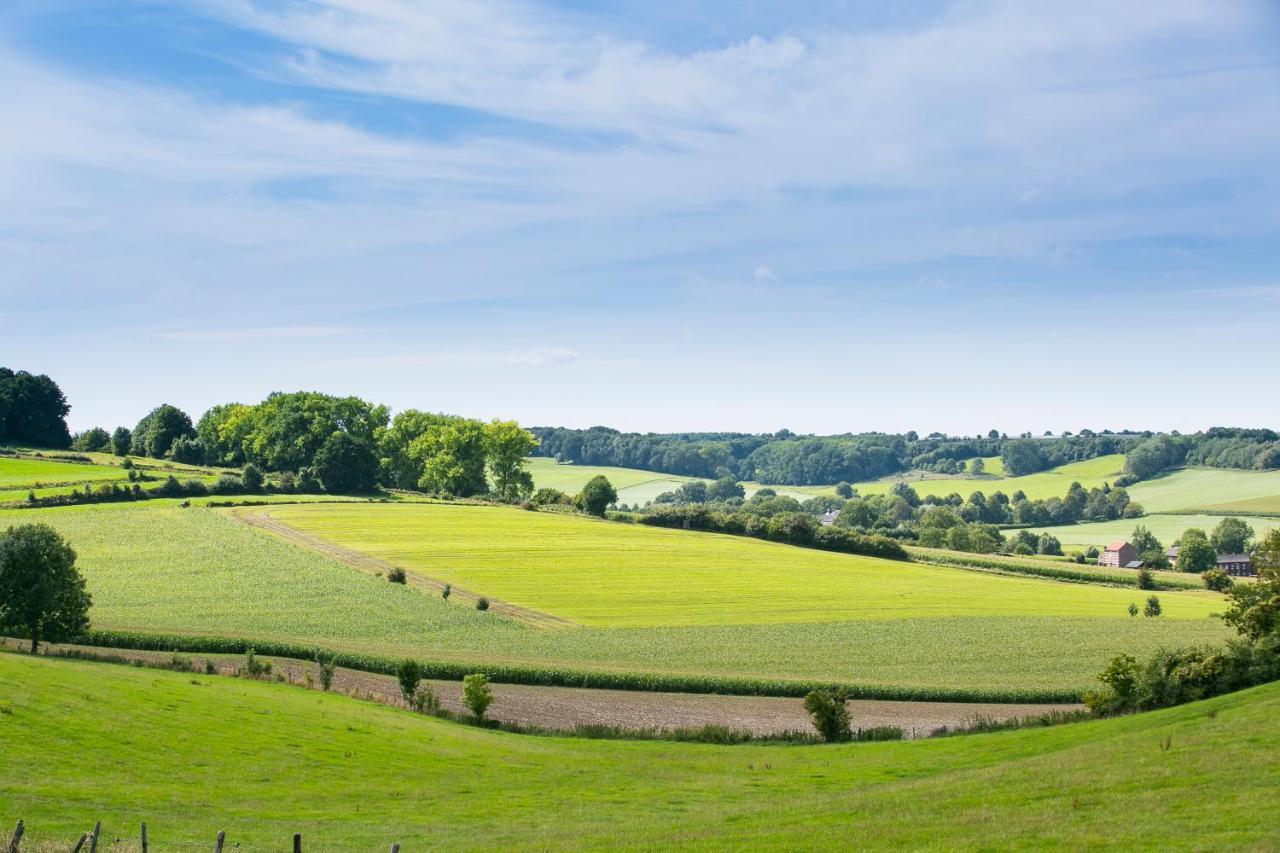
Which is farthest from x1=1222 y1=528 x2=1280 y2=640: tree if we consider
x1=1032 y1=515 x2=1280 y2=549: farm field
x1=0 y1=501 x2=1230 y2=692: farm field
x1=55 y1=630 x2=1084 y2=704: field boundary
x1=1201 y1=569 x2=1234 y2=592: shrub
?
x1=1032 y1=515 x2=1280 y2=549: farm field

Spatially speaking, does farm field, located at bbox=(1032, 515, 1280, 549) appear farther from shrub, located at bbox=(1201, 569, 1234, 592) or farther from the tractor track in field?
the tractor track in field

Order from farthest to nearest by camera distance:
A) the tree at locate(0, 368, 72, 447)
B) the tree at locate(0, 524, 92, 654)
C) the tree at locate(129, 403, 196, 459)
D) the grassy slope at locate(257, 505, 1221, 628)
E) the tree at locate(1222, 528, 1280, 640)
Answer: the tree at locate(129, 403, 196, 459) → the tree at locate(0, 368, 72, 447) → the grassy slope at locate(257, 505, 1221, 628) → the tree at locate(0, 524, 92, 654) → the tree at locate(1222, 528, 1280, 640)

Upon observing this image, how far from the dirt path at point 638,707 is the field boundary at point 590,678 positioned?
0.58m

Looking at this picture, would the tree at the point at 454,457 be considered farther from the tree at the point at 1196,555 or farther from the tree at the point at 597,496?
the tree at the point at 1196,555

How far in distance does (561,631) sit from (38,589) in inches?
1092

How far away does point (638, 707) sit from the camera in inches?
1745

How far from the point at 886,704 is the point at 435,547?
5222 cm

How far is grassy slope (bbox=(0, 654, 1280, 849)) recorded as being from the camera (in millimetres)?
19531

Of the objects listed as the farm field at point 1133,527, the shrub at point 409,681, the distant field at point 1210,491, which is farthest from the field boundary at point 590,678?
→ the distant field at point 1210,491

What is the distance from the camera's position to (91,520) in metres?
90.4

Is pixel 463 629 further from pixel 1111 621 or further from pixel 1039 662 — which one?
pixel 1111 621

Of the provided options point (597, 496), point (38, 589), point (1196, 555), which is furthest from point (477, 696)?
point (1196, 555)

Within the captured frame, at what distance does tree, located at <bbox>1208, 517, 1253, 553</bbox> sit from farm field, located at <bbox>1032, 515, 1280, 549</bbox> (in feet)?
7.03

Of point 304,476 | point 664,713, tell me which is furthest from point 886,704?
point 304,476
